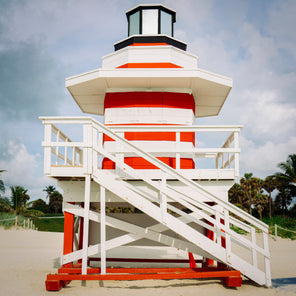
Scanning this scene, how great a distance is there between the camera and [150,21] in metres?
12.1

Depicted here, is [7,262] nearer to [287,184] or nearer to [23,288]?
[23,288]

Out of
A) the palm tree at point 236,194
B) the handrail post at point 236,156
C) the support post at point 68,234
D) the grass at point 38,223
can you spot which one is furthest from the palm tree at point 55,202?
the handrail post at point 236,156

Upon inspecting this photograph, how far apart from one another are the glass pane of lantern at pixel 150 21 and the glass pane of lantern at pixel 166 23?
0.72 feet

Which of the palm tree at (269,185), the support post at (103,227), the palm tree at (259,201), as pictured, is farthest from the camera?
the palm tree at (269,185)

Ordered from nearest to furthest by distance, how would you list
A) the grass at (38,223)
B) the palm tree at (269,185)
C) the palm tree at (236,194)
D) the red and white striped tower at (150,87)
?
1. the red and white striped tower at (150,87)
2. the grass at (38,223)
3. the palm tree at (236,194)
4. the palm tree at (269,185)

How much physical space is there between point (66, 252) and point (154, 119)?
182 inches

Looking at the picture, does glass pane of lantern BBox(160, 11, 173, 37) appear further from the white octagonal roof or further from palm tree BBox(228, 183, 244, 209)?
palm tree BBox(228, 183, 244, 209)

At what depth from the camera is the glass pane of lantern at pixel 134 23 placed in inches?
476

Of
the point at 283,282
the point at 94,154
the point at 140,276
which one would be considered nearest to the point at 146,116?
the point at 94,154

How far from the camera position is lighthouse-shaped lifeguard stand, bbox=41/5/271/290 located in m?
7.57

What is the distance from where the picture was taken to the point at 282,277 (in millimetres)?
9773

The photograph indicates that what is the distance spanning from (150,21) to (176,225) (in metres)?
7.94

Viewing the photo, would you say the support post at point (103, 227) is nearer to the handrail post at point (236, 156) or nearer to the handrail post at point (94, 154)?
the handrail post at point (94, 154)

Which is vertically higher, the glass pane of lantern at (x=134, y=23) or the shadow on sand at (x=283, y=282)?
the glass pane of lantern at (x=134, y=23)
